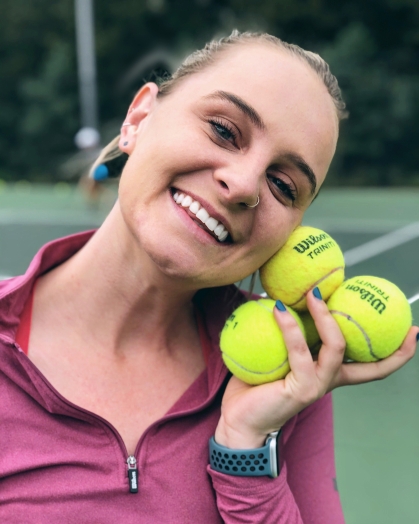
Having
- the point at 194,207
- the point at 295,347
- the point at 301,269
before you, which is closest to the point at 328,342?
the point at 295,347

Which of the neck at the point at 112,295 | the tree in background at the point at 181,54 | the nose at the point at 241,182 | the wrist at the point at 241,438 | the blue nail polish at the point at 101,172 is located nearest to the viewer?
the nose at the point at 241,182

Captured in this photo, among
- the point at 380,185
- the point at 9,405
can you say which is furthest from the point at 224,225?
the point at 380,185

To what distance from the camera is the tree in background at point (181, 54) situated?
63.9 ft

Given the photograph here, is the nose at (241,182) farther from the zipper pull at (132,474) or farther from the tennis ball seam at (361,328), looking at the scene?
the zipper pull at (132,474)

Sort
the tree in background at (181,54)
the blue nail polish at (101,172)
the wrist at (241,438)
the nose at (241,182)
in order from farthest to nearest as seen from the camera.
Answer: the tree in background at (181,54), the blue nail polish at (101,172), the wrist at (241,438), the nose at (241,182)

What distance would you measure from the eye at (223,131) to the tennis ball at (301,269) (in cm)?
30

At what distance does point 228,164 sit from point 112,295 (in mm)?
451

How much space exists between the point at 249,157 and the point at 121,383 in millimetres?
610

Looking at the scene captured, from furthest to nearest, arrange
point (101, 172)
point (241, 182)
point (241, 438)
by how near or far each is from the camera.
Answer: point (101, 172) < point (241, 438) < point (241, 182)

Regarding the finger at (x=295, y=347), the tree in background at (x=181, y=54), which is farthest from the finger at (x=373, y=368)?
the tree in background at (x=181, y=54)

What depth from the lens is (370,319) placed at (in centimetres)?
153

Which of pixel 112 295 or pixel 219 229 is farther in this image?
pixel 112 295

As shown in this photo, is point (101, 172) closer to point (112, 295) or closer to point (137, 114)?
point (137, 114)

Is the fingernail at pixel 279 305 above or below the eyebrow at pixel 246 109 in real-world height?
below
